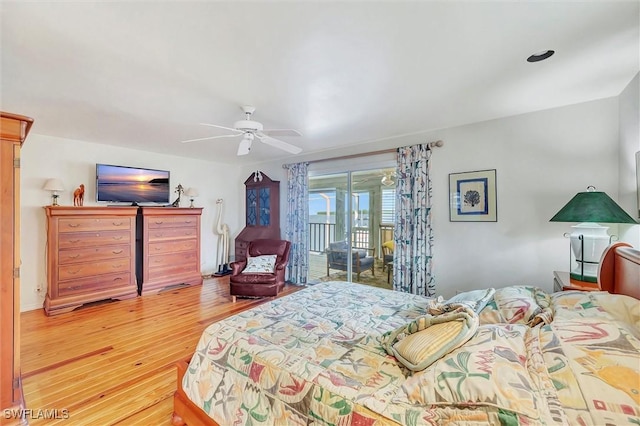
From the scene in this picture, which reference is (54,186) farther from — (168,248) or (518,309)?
(518,309)

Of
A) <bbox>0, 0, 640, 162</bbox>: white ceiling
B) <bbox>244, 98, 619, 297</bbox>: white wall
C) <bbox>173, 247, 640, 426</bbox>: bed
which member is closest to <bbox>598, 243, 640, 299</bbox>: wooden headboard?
<bbox>173, 247, 640, 426</bbox>: bed

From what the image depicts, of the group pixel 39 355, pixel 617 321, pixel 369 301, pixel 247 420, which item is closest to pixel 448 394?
pixel 617 321

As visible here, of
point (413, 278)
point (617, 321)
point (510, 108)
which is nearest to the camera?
point (617, 321)

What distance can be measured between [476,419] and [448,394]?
11 centimetres

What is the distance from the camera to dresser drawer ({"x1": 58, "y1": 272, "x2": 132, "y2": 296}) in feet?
11.7

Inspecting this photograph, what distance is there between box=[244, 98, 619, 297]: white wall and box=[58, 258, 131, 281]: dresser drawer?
15.4ft

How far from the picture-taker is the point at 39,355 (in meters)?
2.49

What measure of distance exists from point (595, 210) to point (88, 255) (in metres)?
5.82

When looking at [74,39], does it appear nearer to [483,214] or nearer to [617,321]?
[617,321]

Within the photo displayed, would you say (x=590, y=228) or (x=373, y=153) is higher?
(x=373, y=153)

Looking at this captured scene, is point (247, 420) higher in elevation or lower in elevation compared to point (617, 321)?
lower

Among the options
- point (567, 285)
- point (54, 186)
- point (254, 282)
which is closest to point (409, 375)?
point (567, 285)

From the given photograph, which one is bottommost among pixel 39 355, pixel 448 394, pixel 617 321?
pixel 39 355

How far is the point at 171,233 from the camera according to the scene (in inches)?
182
